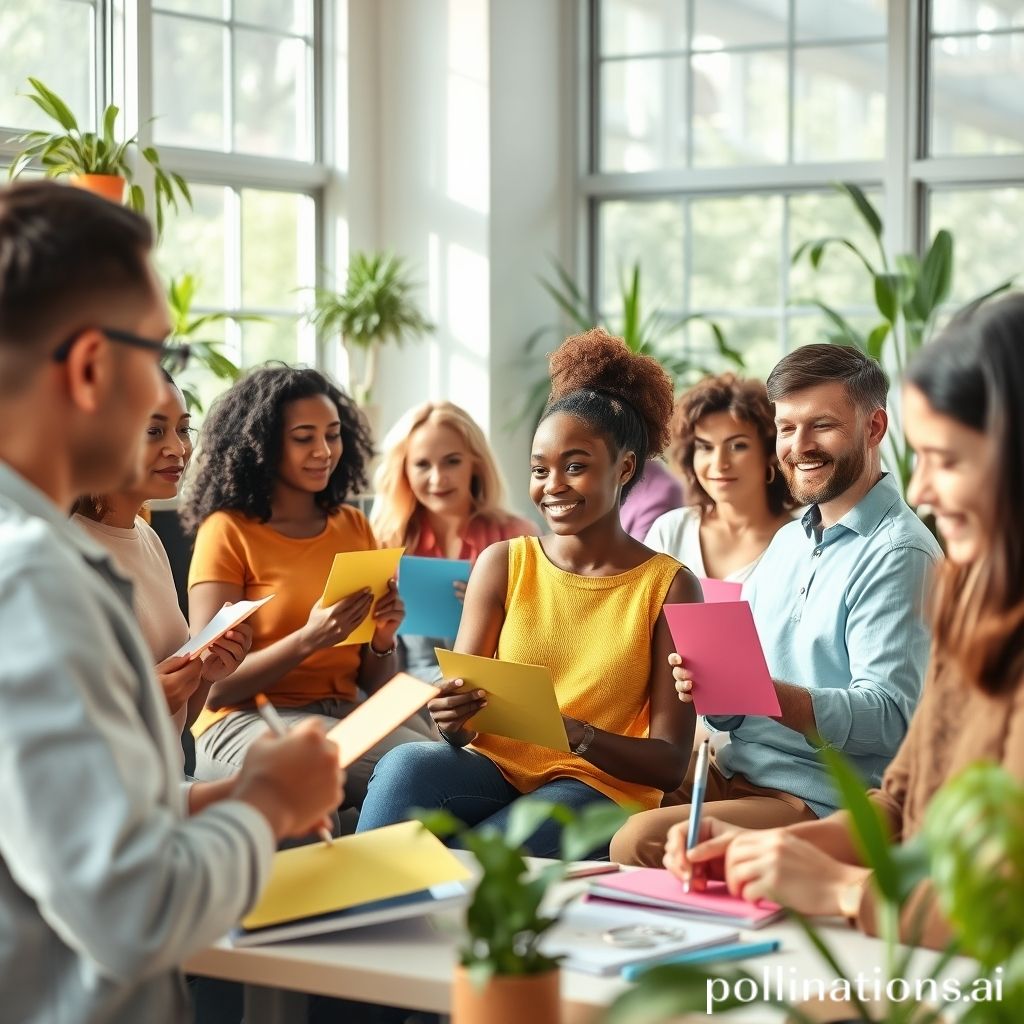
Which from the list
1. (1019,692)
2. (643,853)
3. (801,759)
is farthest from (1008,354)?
(801,759)

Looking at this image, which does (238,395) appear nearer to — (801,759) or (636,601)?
(636,601)

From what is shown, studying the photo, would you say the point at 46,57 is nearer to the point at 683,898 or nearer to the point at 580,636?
the point at 580,636

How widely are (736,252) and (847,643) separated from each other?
354 cm

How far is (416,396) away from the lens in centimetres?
572

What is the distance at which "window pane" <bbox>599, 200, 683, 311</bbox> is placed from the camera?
236 inches

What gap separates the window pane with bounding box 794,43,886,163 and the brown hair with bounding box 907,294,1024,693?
4352mm

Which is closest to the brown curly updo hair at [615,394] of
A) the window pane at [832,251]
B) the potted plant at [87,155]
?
the potted plant at [87,155]

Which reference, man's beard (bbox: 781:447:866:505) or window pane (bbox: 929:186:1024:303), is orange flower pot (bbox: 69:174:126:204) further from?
window pane (bbox: 929:186:1024:303)

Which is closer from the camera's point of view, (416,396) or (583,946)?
(583,946)

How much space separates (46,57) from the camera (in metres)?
4.65

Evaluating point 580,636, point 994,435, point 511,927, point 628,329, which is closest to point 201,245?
point 628,329

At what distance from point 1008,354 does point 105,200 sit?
33.3 inches

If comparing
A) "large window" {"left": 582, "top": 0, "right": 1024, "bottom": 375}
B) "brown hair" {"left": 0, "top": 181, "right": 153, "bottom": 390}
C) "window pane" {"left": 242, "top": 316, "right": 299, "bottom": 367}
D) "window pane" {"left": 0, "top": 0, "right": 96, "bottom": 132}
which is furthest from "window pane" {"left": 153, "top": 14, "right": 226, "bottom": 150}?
"brown hair" {"left": 0, "top": 181, "right": 153, "bottom": 390}

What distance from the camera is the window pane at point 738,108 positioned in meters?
5.73
